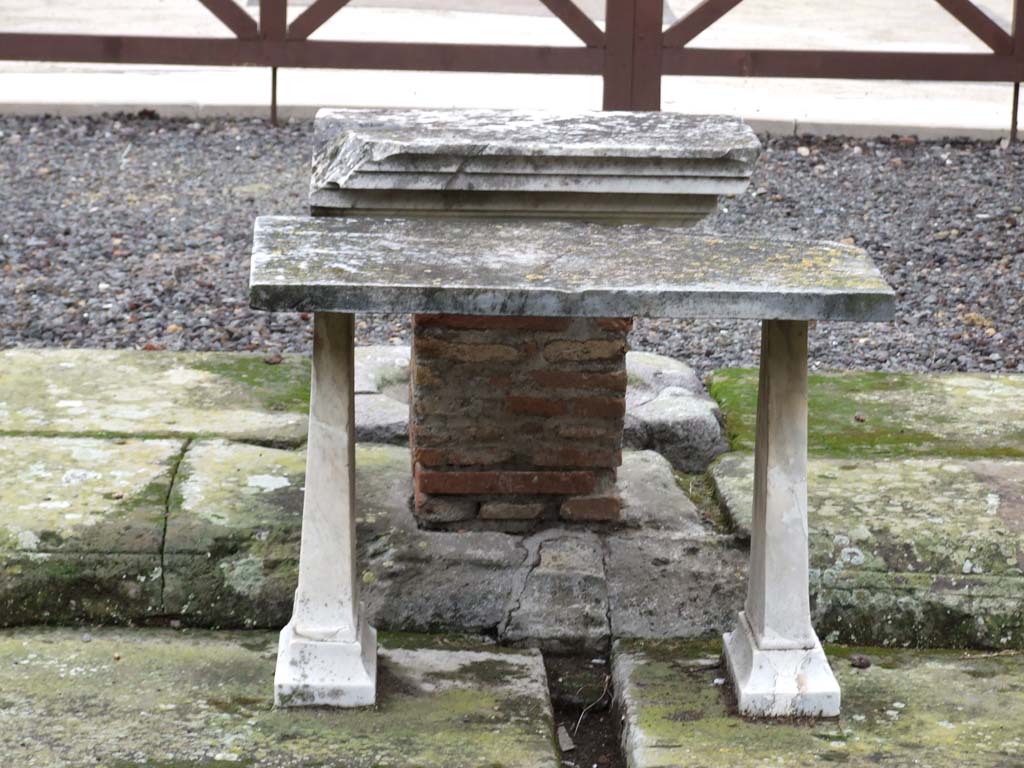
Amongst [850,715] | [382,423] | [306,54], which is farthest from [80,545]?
[306,54]

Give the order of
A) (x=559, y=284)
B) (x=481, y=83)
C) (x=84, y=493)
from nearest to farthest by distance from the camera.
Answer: (x=559, y=284) → (x=84, y=493) → (x=481, y=83)

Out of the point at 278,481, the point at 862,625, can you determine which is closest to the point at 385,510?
the point at 278,481

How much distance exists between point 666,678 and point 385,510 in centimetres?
86

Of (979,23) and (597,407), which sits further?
(979,23)

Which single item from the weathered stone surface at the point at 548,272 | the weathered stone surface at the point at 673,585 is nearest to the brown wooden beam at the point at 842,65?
the weathered stone surface at the point at 673,585

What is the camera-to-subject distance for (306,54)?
830cm

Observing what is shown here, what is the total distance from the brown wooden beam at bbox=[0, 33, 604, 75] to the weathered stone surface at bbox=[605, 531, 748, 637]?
4943 millimetres

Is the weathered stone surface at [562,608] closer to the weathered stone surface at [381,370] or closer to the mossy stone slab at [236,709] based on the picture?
the mossy stone slab at [236,709]

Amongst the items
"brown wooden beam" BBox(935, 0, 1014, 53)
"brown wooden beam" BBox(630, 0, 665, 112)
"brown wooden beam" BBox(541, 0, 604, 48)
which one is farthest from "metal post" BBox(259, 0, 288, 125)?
"brown wooden beam" BBox(935, 0, 1014, 53)

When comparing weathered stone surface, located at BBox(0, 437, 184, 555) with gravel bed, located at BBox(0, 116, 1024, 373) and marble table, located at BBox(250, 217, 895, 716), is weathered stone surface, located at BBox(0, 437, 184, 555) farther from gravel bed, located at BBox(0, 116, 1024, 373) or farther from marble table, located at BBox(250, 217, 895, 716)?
gravel bed, located at BBox(0, 116, 1024, 373)

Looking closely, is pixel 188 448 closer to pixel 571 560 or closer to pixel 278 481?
pixel 278 481

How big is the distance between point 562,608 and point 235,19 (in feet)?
18.2

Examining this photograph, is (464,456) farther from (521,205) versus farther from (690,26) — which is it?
(690,26)

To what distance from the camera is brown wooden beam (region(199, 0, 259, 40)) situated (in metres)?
8.20
